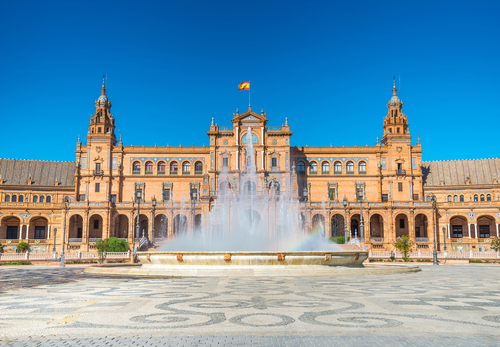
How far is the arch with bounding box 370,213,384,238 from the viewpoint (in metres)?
70.0

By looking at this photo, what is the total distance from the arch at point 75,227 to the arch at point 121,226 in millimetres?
5432

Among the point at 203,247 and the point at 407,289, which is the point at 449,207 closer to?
the point at 203,247

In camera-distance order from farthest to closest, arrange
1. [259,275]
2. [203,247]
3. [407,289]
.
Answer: [203,247] → [259,275] → [407,289]

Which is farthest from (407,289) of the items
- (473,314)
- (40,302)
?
(40,302)

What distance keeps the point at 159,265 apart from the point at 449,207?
55.8 meters

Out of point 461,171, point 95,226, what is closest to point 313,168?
point 461,171

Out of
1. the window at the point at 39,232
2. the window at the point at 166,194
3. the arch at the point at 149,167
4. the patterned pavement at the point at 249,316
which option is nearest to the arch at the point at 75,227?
the window at the point at 39,232

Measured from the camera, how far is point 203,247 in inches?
1192

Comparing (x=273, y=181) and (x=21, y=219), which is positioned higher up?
(x=273, y=181)

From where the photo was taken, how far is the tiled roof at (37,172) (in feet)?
252

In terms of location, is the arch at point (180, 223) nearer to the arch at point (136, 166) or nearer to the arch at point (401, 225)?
the arch at point (136, 166)

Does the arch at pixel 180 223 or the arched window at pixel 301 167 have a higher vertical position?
the arched window at pixel 301 167

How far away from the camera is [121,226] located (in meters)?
71.4

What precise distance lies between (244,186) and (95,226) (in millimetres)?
24412
